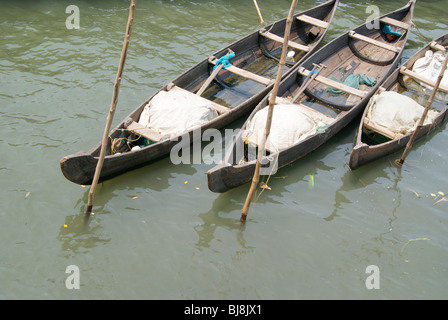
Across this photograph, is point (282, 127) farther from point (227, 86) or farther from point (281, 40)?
point (281, 40)

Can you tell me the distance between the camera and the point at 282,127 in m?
7.63

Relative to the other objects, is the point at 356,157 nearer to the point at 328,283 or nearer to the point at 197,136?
the point at 328,283

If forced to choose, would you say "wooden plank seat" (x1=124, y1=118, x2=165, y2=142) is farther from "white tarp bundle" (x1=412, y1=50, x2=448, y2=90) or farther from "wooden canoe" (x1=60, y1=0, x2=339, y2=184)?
"white tarp bundle" (x1=412, y1=50, x2=448, y2=90)

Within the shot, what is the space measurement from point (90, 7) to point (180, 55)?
375 centimetres

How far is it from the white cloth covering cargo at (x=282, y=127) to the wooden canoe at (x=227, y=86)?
76cm

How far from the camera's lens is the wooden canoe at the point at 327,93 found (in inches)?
277

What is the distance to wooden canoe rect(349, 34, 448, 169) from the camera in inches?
296

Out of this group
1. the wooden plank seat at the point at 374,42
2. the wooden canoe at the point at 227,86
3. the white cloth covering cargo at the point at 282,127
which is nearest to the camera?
the wooden canoe at the point at 227,86

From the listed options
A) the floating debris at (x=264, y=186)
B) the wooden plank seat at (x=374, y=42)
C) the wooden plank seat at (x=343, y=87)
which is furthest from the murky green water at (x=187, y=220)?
the wooden plank seat at (x=374, y=42)

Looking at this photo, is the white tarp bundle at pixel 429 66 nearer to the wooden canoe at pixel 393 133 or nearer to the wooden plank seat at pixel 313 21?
the wooden canoe at pixel 393 133

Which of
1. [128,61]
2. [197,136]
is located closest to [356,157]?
[197,136]

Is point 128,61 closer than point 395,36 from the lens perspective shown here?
Yes

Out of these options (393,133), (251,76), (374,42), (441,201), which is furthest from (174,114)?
(374,42)
